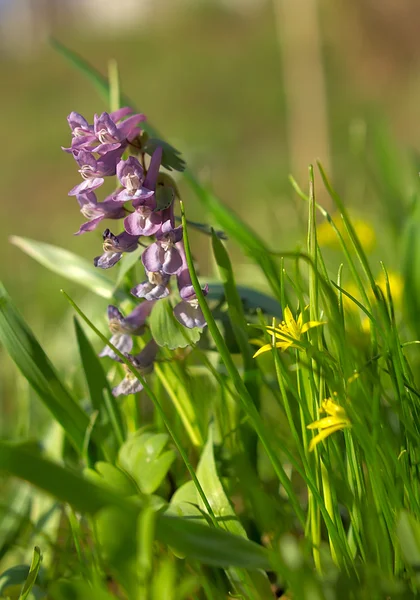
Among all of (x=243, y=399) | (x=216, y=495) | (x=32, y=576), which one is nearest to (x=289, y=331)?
(x=243, y=399)

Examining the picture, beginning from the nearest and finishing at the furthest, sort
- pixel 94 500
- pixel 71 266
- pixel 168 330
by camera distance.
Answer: pixel 94 500 → pixel 168 330 → pixel 71 266

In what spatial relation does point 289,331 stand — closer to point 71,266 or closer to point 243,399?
point 243,399

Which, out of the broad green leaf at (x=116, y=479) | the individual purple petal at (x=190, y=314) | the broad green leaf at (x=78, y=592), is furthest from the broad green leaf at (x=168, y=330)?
the broad green leaf at (x=78, y=592)

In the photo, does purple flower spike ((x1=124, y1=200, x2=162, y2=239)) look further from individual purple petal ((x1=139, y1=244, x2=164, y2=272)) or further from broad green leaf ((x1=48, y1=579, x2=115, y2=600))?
broad green leaf ((x1=48, y1=579, x2=115, y2=600))

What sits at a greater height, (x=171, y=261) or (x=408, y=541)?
(x=171, y=261)

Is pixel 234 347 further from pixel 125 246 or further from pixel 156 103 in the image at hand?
pixel 156 103

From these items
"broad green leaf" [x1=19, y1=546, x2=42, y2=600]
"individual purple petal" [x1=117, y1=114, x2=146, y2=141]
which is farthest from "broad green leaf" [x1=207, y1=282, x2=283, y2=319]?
"broad green leaf" [x1=19, y1=546, x2=42, y2=600]

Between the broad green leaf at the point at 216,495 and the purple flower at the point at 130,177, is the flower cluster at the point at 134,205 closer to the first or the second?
the purple flower at the point at 130,177

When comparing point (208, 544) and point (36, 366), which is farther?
point (36, 366)
